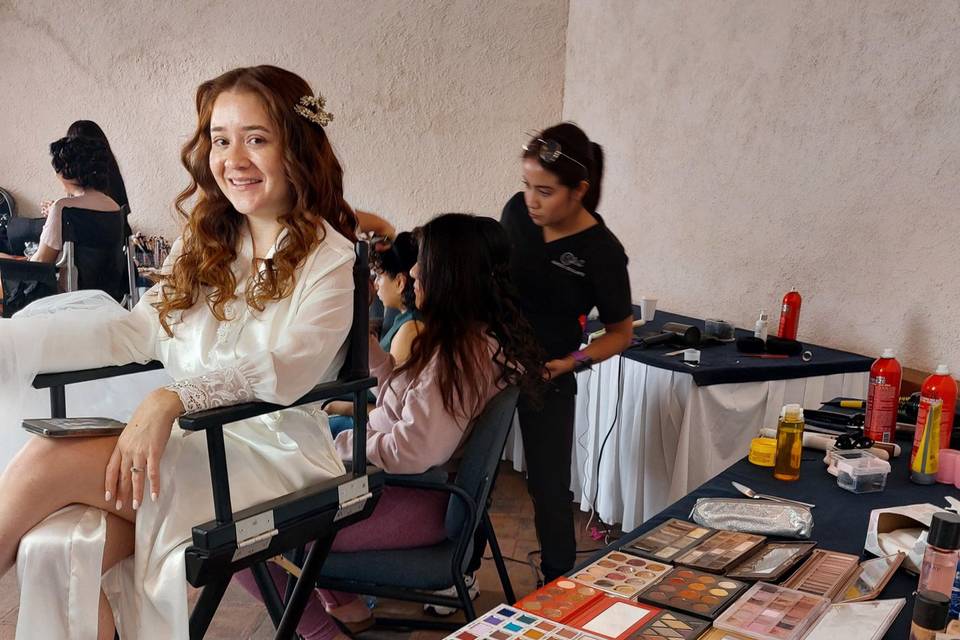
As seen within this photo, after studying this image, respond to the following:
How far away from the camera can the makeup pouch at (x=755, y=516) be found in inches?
52.0

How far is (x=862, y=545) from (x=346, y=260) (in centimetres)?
102

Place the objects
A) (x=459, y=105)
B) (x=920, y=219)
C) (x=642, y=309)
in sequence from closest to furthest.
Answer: (x=920, y=219) → (x=642, y=309) → (x=459, y=105)

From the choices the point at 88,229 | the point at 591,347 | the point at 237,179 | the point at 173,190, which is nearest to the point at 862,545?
the point at 591,347

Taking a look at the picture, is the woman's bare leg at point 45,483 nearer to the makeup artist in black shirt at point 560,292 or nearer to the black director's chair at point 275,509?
the black director's chair at point 275,509

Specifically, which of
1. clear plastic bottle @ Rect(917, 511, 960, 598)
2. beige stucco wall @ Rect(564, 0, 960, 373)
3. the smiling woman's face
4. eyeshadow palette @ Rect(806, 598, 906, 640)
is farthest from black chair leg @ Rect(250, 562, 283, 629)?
beige stucco wall @ Rect(564, 0, 960, 373)

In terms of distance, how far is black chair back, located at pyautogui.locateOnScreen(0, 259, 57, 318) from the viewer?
348cm

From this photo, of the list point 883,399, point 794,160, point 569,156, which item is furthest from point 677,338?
point 883,399

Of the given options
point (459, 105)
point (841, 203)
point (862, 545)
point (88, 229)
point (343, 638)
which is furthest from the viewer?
point (459, 105)

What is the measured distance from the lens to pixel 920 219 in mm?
2730

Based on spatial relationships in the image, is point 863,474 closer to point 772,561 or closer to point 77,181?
point 772,561

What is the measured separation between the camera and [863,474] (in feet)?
5.04

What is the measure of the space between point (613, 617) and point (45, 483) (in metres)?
0.92

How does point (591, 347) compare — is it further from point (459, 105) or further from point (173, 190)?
point (173, 190)

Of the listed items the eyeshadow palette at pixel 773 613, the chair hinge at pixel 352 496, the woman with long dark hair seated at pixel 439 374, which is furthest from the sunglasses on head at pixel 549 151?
the eyeshadow palette at pixel 773 613
